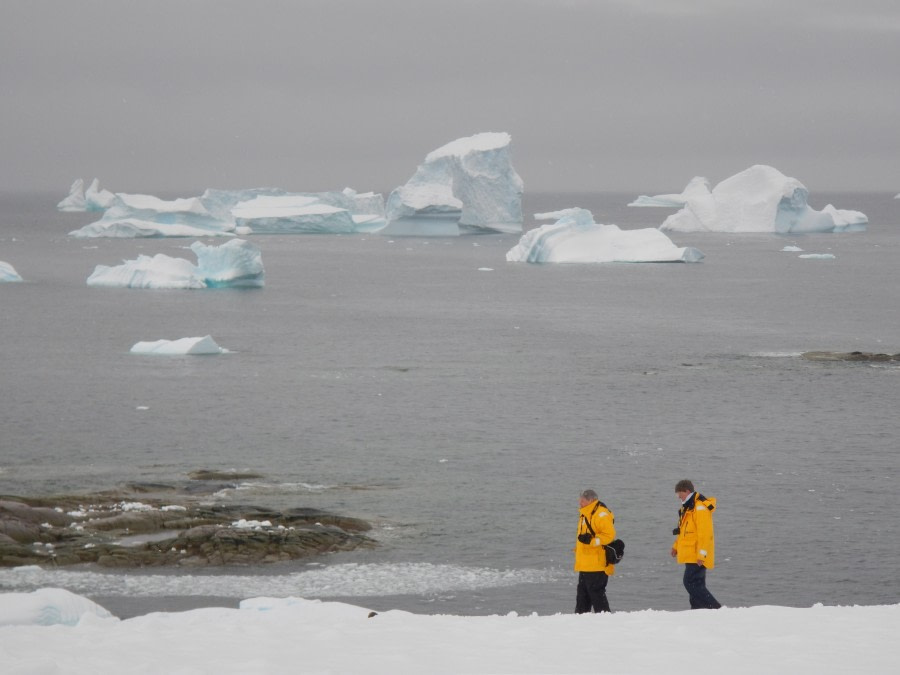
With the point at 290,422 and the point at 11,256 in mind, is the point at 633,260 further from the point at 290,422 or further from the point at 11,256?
the point at 290,422

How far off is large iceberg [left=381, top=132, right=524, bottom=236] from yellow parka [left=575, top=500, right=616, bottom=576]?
68331 millimetres

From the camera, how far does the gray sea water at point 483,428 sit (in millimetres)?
15875

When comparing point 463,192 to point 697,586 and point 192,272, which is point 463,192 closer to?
point 192,272

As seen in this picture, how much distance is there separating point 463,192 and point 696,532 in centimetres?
7464

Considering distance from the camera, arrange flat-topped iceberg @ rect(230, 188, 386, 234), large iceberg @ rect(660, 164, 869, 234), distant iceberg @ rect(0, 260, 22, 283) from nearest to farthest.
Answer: distant iceberg @ rect(0, 260, 22, 283), large iceberg @ rect(660, 164, 869, 234), flat-topped iceberg @ rect(230, 188, 386, 234)

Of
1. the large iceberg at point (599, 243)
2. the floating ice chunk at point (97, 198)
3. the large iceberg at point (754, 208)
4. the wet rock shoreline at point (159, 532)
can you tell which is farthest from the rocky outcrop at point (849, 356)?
the floating ice chunk at point (97, 198)

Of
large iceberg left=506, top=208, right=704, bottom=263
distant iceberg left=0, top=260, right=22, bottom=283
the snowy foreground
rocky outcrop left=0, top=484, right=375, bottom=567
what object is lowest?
rocky outcrop left=0, top=484, right=375, bottom=567

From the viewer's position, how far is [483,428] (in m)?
25.7

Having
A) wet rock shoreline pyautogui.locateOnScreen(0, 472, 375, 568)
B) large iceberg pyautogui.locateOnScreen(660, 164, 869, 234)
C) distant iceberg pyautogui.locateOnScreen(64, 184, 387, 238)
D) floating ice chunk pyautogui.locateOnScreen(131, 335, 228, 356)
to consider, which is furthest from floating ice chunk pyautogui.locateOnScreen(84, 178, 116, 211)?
wet rock shoreline pyautogui.locateOnScreen(0, 472, 375, 568)

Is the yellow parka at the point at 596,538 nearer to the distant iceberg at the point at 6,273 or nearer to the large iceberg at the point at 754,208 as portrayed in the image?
the distant iceberg at the point at 6,273

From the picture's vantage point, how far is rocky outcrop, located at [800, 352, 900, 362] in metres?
34.9

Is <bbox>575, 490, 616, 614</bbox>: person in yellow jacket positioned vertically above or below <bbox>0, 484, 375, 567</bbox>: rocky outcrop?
above

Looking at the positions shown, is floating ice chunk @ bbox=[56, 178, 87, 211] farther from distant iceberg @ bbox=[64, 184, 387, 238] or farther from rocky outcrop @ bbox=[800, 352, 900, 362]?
rocky outcrop @ bbox=[800, 352, 900, 362]

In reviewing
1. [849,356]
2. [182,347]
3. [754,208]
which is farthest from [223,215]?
[849,356]
